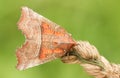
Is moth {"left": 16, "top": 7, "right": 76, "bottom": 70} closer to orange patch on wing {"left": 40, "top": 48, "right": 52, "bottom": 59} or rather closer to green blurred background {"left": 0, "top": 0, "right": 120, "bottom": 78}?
orange patch on wing {"left": 40, "top": 48, "right": 52, "bottom": 59}

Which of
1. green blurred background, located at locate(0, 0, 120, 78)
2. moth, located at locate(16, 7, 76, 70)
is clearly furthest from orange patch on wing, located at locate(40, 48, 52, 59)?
green blurred background, located at locate(0, 0, 120, 78)

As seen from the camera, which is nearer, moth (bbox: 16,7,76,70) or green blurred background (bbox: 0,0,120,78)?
moth (bbox: 16,7,76,70)

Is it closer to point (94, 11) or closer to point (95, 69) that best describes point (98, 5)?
point (94, 11)

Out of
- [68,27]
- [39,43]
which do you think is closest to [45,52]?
[39,43]

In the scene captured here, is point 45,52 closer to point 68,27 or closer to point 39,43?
point 39,43

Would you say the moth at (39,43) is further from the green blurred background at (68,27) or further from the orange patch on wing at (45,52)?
the green blurred background at (68,27)
